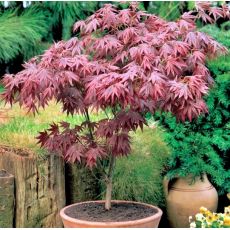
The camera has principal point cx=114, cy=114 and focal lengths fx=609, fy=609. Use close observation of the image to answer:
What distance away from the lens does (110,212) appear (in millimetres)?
3762

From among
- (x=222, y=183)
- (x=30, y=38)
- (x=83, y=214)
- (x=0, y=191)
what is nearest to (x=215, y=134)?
(x=222, y=183)

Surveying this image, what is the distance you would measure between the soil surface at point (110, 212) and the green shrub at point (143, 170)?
0.32 meters

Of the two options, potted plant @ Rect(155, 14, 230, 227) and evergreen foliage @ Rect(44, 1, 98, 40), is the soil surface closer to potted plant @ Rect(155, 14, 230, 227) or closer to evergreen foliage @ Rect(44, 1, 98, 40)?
potted plant @ Rect(155, 14, 230, 227)

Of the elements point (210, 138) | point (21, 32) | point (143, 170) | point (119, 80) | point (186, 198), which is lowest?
point (186, 198)

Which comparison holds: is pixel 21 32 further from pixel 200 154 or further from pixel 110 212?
pixel 110 212

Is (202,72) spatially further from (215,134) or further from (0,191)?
(0,191)

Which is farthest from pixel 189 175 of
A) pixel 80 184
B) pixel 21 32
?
pixel 21 32

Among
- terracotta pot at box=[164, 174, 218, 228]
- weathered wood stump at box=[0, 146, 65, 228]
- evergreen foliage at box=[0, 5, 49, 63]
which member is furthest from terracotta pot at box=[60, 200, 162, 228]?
evergreen foliage at box=[0, 5, 49, 63]

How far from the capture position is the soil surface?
364cm

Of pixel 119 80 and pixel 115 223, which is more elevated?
pixel 119 80

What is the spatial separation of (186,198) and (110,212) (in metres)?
0.82

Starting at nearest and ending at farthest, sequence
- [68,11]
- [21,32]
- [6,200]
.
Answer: [6,200] < [21,32] < [68,11]

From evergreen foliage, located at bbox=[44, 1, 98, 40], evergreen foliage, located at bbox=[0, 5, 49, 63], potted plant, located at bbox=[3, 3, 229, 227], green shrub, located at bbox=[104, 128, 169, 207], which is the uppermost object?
evergreen foliage, located at bbox=[44, 1, 98, 40]

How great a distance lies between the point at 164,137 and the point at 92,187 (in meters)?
0.66
